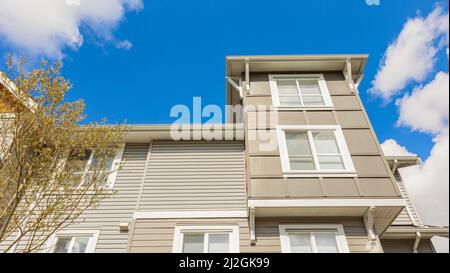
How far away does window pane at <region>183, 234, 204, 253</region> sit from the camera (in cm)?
683

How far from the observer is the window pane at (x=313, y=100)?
929 centimetres

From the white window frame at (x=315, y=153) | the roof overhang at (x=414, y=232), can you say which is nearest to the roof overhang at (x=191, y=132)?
the white window frame at (x=315, y=153)

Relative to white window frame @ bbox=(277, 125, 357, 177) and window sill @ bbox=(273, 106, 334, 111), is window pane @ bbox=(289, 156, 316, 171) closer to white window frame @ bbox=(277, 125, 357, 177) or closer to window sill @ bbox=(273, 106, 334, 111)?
white window frame @ bbox=(277, 125, 357, 177)

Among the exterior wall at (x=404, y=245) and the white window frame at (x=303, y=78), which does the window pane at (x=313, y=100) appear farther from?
the exterior wall at (x=404, y=245)

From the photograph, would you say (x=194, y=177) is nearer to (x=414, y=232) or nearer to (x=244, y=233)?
(x=244, y=233)

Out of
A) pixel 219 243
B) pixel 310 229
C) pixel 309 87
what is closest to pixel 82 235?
pixel 219 243

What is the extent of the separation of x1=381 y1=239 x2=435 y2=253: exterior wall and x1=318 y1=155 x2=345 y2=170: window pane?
3406 mm

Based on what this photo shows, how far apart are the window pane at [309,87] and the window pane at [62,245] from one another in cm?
877

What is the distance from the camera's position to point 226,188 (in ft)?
26.6

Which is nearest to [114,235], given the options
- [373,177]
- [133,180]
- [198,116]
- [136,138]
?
[133,180]

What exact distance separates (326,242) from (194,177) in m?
4.14

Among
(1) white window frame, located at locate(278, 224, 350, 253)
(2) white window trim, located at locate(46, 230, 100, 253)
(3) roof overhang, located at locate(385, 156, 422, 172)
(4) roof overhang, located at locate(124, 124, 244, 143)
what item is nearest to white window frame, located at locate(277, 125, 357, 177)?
(1) white window frame, located at locate(278, 224, 350, 253)

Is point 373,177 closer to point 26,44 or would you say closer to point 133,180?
point 133,180
